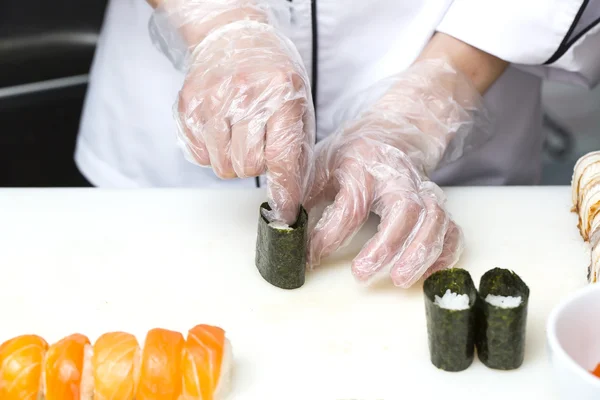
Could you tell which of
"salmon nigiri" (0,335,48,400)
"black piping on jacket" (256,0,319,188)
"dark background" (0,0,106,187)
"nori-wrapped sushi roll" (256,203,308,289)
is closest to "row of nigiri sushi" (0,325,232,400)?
"salmon nigiri" (0,335,48,400)

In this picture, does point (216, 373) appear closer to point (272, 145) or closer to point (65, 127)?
point (272, 145)

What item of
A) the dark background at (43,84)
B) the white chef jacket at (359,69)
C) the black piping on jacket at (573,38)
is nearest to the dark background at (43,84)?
the dark background at (43,84)

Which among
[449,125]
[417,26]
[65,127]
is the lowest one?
[65,127]

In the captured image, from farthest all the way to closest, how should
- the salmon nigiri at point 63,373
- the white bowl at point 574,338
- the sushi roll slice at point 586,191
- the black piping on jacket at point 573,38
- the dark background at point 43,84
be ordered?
the dark background at point 43,84 < the black piping on jacket at point 573,38 < the sushi roll slice at point 586,191 < the salmon nigiri at point 63,373 < the white bowl at point 574,338

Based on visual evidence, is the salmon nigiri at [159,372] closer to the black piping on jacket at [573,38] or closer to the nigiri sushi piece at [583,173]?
the nigiri sushi piece at [583,173]

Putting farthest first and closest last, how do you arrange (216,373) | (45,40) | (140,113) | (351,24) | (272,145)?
(45,40) < (140,113) < (351,24) < (272,145) < (216,373)

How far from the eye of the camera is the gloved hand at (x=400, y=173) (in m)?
1.12

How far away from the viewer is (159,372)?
885 millimetres

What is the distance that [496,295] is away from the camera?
97cm

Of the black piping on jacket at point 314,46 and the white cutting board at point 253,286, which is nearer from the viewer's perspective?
the white cutting board at point 253,286

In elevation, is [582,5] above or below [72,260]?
above

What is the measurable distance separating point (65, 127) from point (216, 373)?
47.9 inches

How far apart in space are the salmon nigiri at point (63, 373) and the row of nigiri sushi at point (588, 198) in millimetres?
721

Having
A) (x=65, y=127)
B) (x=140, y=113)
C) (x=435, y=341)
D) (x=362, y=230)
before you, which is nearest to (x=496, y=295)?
(x=435, y=341)
